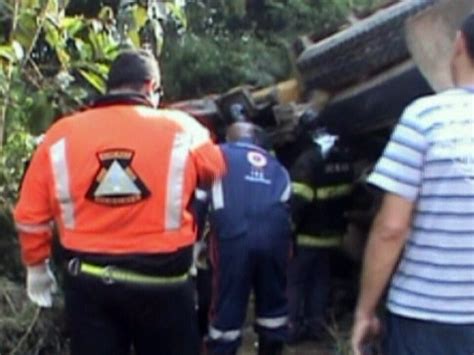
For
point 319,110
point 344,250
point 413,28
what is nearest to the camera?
point 413,28

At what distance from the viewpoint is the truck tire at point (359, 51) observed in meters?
7.71

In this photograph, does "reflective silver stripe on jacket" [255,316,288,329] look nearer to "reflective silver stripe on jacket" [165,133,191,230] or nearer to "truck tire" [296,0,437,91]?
"truck tire" [296,0,437,91]

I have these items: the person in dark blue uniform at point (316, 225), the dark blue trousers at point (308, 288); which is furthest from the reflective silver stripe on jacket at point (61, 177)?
the dark blue trousers at point (308, 288)

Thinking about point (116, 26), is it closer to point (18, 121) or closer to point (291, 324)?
point (18, 121)

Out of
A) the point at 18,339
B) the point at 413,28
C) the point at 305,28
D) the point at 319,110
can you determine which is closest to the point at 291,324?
the point at 319,110

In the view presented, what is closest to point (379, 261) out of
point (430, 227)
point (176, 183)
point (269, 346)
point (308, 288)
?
point (430, 227)

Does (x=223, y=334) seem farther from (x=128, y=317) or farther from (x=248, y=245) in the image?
(x=128, y=317)

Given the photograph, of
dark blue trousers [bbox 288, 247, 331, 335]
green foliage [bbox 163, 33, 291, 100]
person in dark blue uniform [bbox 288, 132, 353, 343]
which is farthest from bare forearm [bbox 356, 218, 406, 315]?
green foliage [bbox 163, 33, 291, 100]

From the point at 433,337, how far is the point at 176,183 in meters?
1.53

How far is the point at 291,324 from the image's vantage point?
8.98 m

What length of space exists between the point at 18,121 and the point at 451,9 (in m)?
2.40

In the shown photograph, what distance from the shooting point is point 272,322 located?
7.60m

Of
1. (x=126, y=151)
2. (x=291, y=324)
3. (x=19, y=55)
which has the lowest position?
(x=291, y=324)

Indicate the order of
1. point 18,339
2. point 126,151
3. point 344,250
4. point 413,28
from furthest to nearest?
point 344,250 → point 18,339 → point 413,28 → point 126,151
